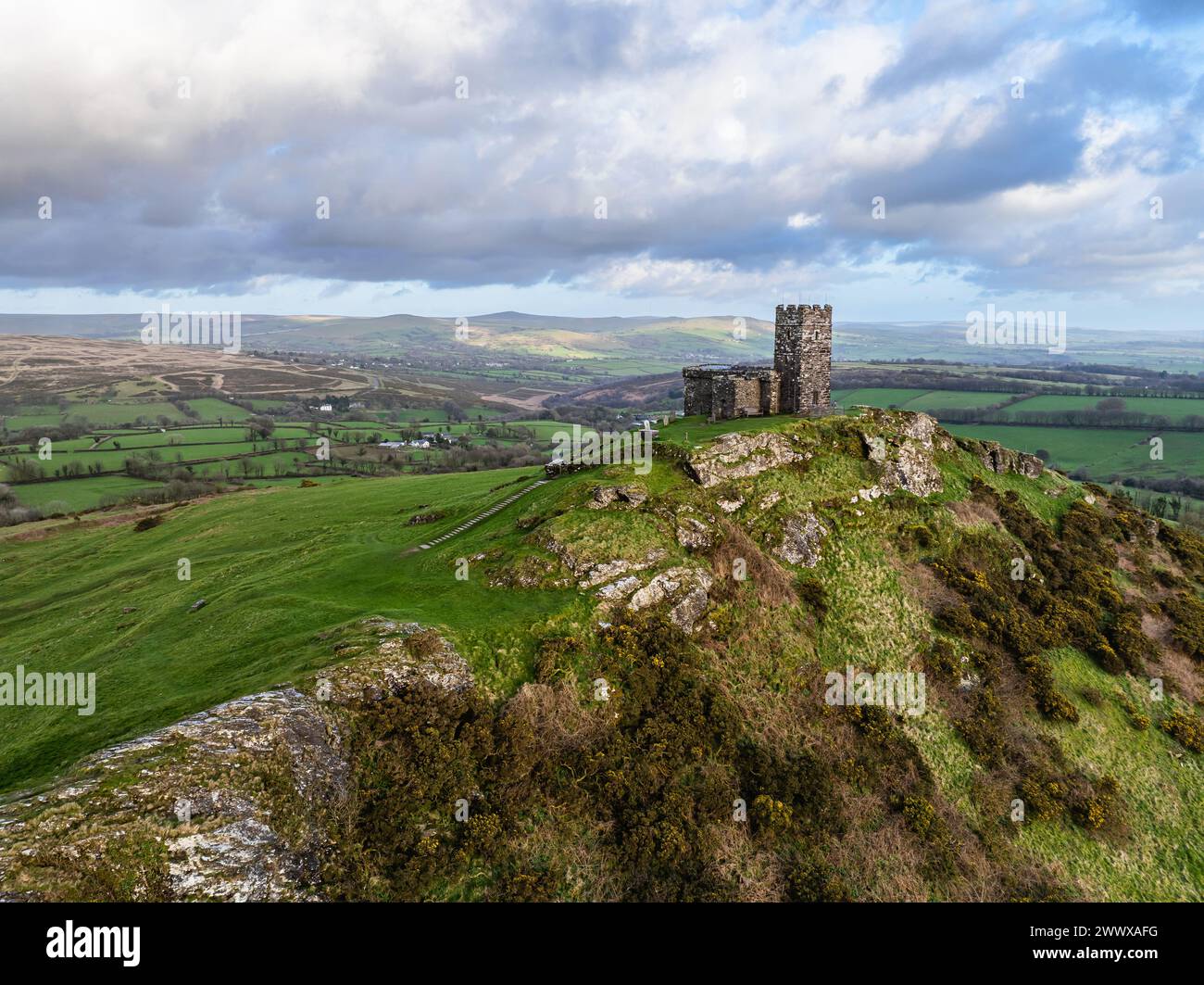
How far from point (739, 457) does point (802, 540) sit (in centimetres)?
683

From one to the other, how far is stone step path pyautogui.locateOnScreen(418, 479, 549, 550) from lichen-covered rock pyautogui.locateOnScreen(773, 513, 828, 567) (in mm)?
16700

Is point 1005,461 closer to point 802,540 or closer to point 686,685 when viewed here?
point 802,540

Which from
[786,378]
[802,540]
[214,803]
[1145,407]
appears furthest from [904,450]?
[1145,407]

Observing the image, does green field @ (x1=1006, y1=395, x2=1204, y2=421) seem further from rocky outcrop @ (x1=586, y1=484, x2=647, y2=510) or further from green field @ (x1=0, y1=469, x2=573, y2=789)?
green field @ (x1=0, y1=469, x2=573, y2=789)

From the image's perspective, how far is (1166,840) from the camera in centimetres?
3225

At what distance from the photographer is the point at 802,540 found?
39.8m

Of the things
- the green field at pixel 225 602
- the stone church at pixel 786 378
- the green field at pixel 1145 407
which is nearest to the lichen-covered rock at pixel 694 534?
the green field at pixel 225 602

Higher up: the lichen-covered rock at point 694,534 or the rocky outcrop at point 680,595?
the lichen-covered rock at point 694,534

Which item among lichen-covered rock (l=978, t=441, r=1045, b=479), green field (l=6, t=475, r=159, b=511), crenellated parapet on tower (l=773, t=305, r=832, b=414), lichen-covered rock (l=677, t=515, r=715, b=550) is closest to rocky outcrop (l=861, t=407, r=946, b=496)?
crenellated parapet on tower (l=773, t=305, r=832, b=414)

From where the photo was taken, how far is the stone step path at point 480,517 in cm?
4112

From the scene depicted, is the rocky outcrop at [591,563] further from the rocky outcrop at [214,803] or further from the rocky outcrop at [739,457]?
the rocky outcrop at [214,803]

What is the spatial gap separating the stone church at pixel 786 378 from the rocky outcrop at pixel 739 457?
23.1ft

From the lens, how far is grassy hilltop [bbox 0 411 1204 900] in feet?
72.6

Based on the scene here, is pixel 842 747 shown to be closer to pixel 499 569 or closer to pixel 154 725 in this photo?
pixel 499 569
